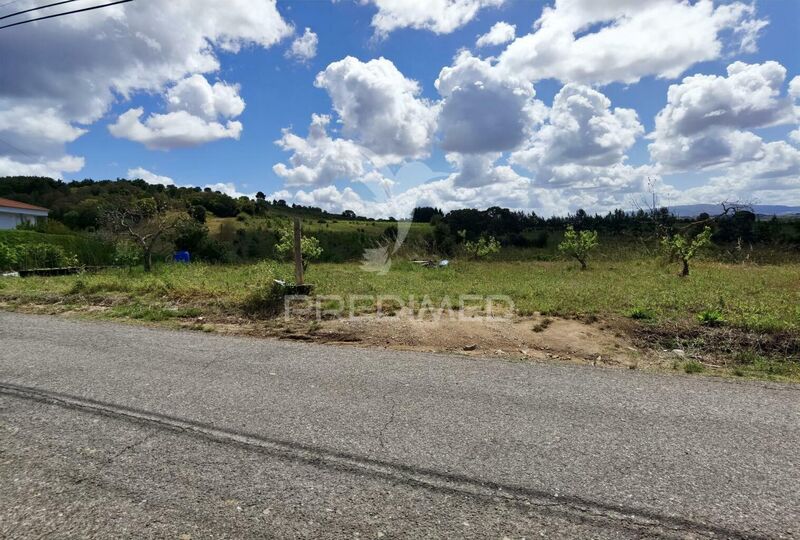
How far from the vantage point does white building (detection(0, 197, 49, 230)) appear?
120ft

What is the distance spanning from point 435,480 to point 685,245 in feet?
56.7

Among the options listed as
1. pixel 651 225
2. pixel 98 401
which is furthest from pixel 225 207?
pixel 98 401

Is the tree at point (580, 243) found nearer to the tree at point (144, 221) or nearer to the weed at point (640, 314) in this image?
the weed at point (640, 314)

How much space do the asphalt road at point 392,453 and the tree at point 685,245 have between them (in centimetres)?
1314

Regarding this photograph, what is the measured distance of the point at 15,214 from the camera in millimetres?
37906

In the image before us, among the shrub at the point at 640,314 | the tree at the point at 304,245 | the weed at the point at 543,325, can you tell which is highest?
the tree at the point at 304,245

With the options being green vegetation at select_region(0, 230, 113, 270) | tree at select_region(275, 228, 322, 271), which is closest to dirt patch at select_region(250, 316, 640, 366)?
tree at select_region(275, 228, 322, 271)

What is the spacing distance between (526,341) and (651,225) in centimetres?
1863

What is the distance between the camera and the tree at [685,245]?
15.9 metres

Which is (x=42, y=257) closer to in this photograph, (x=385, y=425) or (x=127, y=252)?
(x=127, y=252)

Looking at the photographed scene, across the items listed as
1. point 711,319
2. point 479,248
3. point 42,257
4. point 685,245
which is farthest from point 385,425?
point 479,248

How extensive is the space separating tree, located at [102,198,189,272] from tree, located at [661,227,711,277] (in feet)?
66.3

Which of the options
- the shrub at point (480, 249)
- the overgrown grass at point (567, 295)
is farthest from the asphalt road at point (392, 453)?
the shrub at point (480, 249)

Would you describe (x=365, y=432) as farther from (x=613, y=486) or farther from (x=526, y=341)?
(x=526, y=341)
